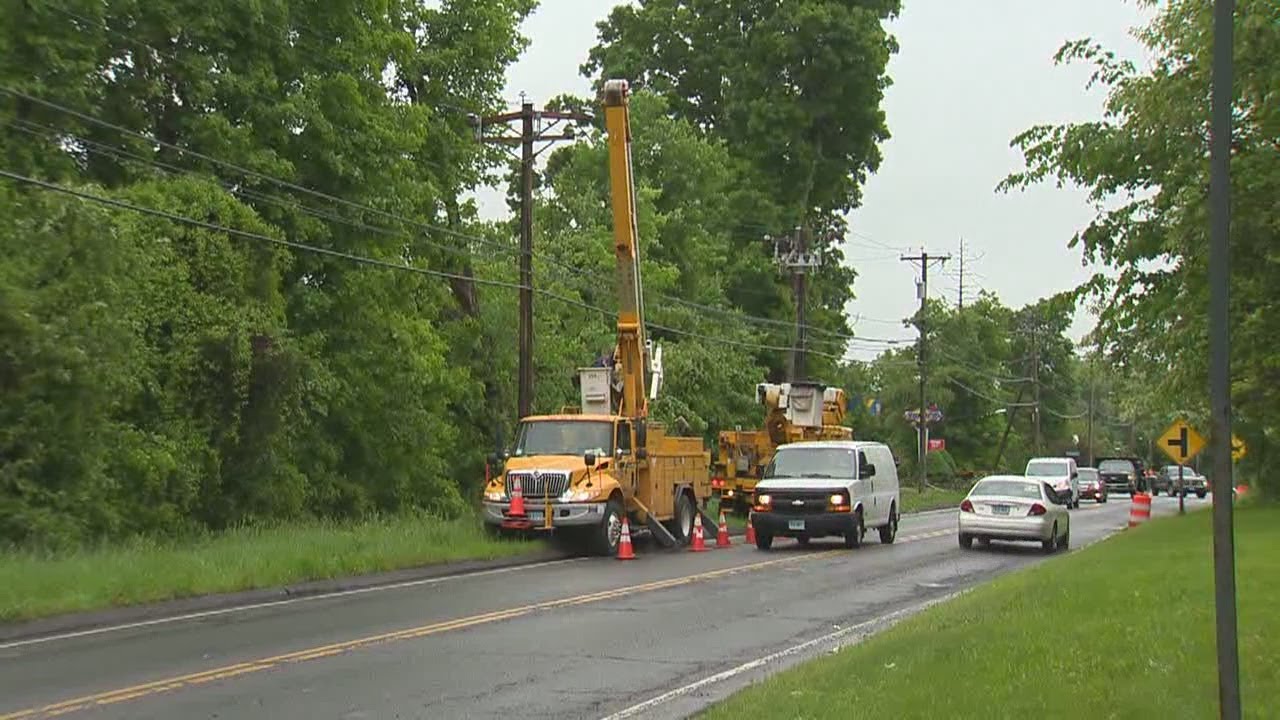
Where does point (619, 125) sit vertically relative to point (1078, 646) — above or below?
above

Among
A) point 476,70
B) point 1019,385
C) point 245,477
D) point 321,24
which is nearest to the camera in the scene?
point 245,477

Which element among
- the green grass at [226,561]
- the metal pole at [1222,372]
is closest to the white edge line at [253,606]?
the green grass at [226,561]

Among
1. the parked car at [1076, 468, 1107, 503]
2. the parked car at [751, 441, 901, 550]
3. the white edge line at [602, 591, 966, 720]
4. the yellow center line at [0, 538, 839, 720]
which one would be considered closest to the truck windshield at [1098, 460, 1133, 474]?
the parked car at [1076, 468, 1107, 503]

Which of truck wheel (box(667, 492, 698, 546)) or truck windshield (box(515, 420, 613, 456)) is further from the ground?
truck windshield (box(515, 420, 613, 456))

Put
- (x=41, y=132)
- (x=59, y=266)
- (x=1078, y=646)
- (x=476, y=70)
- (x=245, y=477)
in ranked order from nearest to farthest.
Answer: (x=1078, y=646) → (x=59, y=266) → (x=41, y=132) → (x=245, y=477) → (x=476, y=70)

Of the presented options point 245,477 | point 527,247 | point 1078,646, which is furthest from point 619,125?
point 1078,646

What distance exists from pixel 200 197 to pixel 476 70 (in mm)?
13905

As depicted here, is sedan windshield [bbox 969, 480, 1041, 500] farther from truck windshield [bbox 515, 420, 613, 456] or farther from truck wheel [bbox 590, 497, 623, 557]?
truck windshield [bbox 515, 420, 613, 456]

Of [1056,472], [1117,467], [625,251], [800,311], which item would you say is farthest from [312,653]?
[1117,467]

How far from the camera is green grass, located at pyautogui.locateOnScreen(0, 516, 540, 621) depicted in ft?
49.8

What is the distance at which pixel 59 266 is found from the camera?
69.0ft

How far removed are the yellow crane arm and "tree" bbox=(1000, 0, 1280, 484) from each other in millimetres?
7732

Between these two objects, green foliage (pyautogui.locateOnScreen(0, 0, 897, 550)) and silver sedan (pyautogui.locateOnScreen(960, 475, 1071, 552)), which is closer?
green foliage (pyautogui.locateOnScreen(0, 0, 897, 550))

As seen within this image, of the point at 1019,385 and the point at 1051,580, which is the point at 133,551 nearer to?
the point at 1051,580
